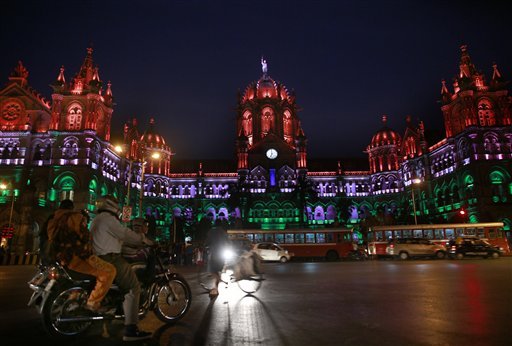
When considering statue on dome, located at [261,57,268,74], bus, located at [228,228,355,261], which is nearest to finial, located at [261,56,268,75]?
statue on dome, located at [261,57,268,74]

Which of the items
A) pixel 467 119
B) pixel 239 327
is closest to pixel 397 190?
pixel 467 119

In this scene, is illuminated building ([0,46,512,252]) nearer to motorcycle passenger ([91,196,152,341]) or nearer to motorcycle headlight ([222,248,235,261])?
motorcycle headlight ([222,248,235,261])

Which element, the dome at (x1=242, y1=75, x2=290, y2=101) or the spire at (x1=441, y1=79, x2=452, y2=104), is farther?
the dome at (x1=242, y1=75, x2=290, y2=101)

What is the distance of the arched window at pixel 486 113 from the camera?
175ft

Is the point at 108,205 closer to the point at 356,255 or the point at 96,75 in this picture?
the point at 356,255

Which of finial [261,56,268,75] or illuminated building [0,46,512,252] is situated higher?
finial [261,56,268,75]

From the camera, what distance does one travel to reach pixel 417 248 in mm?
30969

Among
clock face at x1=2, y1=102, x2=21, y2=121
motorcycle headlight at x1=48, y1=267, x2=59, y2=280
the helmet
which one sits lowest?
motorcycle headlight at x1=48, y1=267, x2=59, y2=280

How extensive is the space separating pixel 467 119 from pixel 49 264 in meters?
59.6

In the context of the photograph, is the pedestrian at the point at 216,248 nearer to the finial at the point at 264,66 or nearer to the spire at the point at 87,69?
the spire at the point at 87,69

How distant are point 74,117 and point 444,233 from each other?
51116mm

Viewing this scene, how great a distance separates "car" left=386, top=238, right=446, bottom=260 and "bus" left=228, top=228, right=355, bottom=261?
4.36 m

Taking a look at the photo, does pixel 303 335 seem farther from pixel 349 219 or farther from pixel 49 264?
pixel 349 219

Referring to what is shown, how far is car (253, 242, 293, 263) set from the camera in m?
30.1
